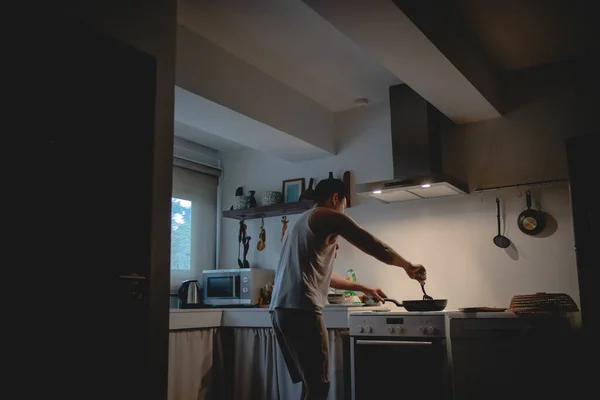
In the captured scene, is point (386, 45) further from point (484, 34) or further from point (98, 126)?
point (98, 126)

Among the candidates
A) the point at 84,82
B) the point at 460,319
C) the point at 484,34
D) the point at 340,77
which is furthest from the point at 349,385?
the point at 84,82

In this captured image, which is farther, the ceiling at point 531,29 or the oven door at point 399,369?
the oven door at point 399,369

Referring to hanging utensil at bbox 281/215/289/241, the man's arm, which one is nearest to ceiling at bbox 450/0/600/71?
the man's arm

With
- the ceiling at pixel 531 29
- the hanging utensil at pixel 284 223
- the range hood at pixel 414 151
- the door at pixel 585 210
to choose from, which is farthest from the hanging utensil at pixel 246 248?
the door at pixel 585 210

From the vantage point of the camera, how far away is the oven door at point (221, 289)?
4.18 metres

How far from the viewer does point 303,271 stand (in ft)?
8.11

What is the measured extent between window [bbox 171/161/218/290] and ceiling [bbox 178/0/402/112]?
1.32 metres

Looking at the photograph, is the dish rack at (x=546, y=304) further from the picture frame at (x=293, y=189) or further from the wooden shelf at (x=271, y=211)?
the picture frame at (x=293, y=189)

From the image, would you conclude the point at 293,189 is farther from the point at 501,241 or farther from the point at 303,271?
the point at 303,271

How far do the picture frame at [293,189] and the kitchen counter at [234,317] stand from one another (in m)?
0.97

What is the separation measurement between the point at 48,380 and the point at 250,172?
10.9ft

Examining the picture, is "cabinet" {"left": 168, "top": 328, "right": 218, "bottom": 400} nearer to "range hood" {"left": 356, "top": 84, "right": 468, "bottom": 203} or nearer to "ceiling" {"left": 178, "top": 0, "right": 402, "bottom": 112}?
"range hood" {"left": 356, "top": 84, "right": 468, "bottom": 203}

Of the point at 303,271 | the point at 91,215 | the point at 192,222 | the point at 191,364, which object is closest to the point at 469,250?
the point at 303,271

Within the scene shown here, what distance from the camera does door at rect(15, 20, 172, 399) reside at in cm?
156
